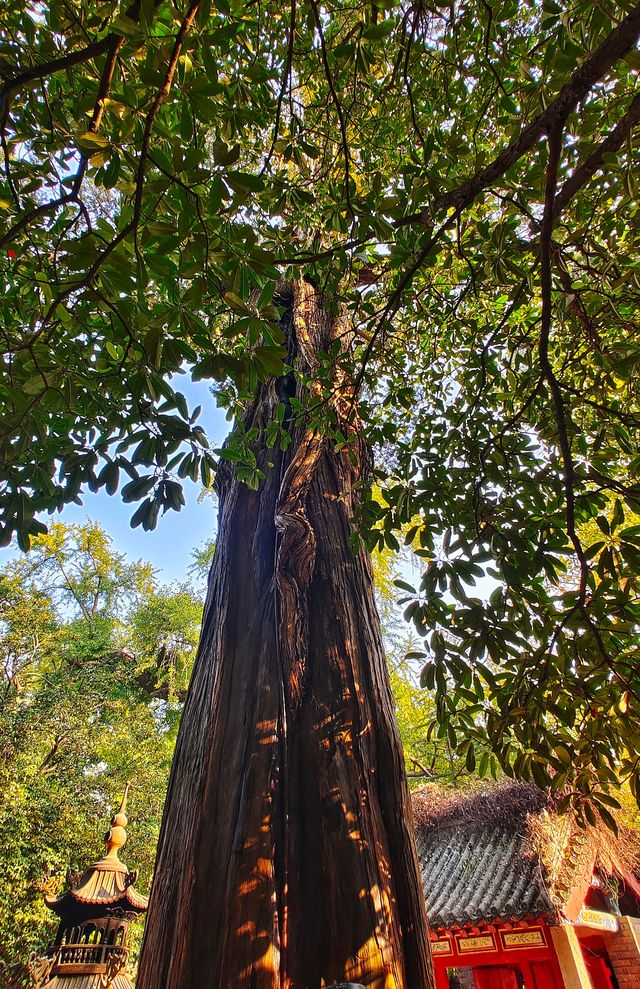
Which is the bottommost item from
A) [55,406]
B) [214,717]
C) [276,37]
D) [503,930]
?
[503,930]

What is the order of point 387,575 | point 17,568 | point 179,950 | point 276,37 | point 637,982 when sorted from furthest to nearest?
point 17,568 → point 387,575 → point 637,982 → point 276,37 → point 179,950

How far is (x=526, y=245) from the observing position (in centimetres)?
163

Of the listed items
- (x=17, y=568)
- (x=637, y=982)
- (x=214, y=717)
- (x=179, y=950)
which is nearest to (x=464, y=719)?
(x=214, y=717)

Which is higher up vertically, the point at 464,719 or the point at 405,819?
the point at 464,719

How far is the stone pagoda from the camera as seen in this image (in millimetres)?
4723

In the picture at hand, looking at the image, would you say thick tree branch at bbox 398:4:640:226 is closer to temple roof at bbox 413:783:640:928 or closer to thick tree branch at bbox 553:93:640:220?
thick tree branch at bbox 553:93:640:220

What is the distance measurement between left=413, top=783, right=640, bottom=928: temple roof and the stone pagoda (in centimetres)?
294

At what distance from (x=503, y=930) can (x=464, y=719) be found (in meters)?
5.17

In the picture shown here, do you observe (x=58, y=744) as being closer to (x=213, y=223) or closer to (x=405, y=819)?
(x=405, y=819)

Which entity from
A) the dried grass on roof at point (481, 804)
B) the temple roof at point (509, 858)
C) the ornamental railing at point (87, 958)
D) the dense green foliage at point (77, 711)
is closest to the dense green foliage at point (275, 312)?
the temple roof at point (509, 858)

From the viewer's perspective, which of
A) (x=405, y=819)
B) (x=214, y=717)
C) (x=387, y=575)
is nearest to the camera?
(x=405, y=819)

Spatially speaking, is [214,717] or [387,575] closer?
[214,717]

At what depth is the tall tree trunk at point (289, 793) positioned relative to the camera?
116 cm

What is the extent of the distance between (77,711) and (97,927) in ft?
13.2
